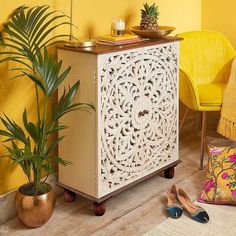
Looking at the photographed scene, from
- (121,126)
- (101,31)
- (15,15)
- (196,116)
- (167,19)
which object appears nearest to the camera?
(15,15)

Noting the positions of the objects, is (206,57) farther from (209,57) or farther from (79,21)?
(79,21)

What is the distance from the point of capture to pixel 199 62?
10.6 ft

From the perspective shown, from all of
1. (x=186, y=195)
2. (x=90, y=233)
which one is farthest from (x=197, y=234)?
(x=90, y=233)

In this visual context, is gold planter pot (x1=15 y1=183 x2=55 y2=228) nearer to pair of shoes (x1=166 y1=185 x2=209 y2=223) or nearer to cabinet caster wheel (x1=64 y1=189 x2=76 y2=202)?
cabinet caster wheel (x1=64 y1=189 x2=76 y2=202)

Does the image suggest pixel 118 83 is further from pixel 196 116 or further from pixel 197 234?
pixel 196 116

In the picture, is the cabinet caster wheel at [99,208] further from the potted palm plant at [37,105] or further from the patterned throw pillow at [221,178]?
the patterned throw pillow at [221,178]

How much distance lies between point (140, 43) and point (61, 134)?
0.64m

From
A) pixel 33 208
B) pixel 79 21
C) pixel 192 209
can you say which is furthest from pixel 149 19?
pixel 33 208

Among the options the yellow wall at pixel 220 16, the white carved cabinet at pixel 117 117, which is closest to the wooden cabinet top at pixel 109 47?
the white carved cabinet at pixel 117 117

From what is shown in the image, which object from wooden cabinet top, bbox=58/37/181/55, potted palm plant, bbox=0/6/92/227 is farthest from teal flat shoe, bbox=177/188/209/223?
wooden cabinet top, bbox=58/37/181/55

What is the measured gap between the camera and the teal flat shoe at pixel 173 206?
238cm

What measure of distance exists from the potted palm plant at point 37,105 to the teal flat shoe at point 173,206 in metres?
0.60

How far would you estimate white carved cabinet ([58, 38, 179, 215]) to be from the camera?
2.27m

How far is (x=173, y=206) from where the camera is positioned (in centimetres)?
242
